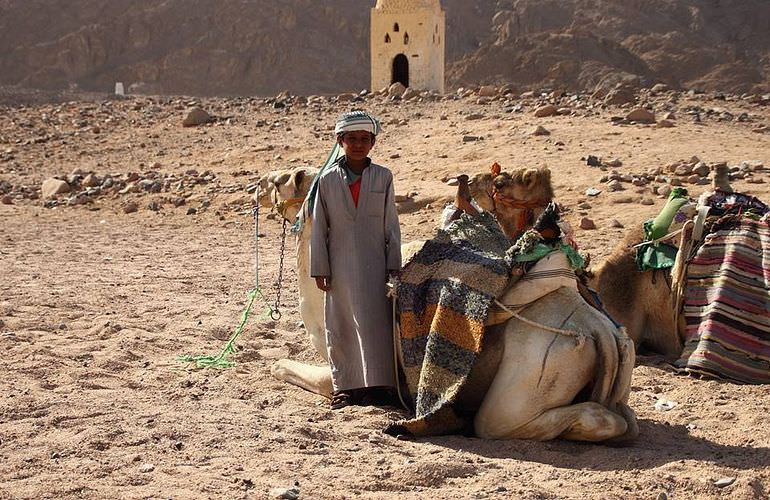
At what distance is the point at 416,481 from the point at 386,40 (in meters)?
23.8

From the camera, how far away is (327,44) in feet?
197

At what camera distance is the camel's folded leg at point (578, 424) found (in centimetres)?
446

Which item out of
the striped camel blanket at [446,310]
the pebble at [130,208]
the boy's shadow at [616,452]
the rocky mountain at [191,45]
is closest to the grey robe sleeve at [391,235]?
the striped camel blanket at [446,310]

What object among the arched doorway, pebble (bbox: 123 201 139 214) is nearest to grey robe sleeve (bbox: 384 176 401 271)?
pebble (bbox: 123 201 139 214)

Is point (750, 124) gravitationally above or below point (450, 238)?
above

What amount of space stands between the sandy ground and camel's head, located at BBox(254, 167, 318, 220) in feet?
3.01

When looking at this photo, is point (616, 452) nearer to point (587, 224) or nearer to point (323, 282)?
point (323, 282)

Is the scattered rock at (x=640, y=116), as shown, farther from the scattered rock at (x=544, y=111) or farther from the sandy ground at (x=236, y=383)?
the scattered rock at (x=544, y=111)

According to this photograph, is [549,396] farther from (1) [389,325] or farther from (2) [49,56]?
(2) [49,56]

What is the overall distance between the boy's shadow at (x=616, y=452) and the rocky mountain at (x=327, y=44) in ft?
146

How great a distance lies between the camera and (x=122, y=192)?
47.7 ft

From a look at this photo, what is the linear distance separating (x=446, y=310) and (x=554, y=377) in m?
0.57

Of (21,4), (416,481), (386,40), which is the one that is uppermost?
(21,4)

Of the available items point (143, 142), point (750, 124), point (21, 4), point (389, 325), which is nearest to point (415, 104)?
point (143, 142)
